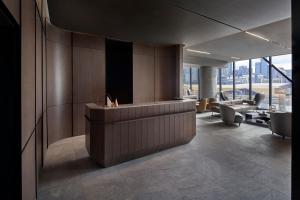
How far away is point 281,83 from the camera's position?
943cm

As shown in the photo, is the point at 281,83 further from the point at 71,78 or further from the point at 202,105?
the point at 71,78

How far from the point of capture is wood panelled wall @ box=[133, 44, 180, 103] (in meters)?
6.38

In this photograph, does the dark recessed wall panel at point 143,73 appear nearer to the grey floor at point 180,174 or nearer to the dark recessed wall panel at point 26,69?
the grey floor at point 180,174

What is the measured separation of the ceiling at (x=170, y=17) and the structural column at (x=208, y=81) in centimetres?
579

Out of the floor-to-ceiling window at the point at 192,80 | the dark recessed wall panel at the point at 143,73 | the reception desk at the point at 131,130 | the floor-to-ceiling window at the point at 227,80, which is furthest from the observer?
the floor-to-ceiling window at the point at 192,80

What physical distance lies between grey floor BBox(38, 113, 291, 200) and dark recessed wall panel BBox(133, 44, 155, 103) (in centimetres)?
272

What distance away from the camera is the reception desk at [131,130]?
326 centimetres

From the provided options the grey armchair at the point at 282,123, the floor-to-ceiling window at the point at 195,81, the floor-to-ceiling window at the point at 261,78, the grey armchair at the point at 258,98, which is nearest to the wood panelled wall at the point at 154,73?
the grey armchair at the point at 282,123

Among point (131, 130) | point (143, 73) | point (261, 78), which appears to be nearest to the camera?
point (131, 130)

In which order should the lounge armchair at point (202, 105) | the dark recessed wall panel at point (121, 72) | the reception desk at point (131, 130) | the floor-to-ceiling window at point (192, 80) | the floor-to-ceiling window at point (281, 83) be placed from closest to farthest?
1. the reception desk at point (131, 130)
2. the dark recessed wall panel at point (121, 72)
3. the floor-to-ceiling window at point (281, 83)
4. the lounge armchair at point (202, 105)
5. the floor-to-ceiling window at point (192, 80)

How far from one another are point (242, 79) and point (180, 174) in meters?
10.3
